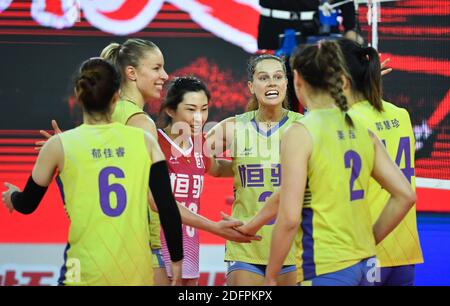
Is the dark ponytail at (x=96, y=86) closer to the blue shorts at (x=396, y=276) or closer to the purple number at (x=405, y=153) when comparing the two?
the purple number at (x=405, y=153)

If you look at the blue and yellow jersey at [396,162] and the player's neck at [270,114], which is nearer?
the blue and yellow jersey at [396,162]

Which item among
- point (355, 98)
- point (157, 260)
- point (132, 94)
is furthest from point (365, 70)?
point (157, 260)

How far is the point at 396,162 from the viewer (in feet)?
14.2

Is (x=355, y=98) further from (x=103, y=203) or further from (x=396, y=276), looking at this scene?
(x=103, y=203)

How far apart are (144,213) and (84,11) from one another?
10.7 ft

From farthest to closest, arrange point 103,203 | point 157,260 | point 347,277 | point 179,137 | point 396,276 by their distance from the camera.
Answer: point 179,137 → point 157,260 → point 396,276 → point 103,203 → point 347,277

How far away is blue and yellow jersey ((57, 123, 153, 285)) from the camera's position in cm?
365

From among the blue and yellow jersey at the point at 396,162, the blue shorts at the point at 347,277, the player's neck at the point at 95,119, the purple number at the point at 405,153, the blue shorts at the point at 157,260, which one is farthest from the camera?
the blue shorts at the point at 157,260

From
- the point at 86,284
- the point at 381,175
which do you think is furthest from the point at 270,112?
the point at 86,284

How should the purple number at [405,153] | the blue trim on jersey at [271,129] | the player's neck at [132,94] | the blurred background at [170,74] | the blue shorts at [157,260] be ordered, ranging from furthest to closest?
the blurred background at [170,74], the blue trim on jersey at [271,129], the blue shorts at [157,260], the player's neck at [132,94], the purple number at [405,153]

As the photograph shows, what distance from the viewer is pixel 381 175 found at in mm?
3730

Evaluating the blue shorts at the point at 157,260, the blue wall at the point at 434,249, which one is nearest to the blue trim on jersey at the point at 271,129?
the blue shorts at the point at 157,260

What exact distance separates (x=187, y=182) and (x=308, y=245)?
1590 millimetres

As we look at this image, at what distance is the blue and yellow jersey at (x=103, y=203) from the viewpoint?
144 inches
